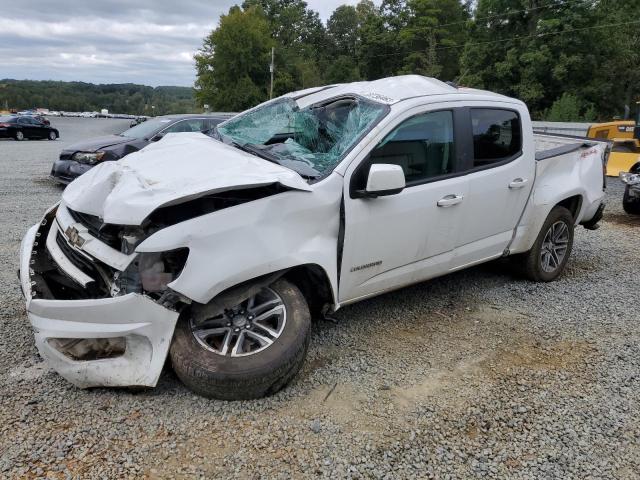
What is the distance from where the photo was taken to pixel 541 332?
4055 millimetres

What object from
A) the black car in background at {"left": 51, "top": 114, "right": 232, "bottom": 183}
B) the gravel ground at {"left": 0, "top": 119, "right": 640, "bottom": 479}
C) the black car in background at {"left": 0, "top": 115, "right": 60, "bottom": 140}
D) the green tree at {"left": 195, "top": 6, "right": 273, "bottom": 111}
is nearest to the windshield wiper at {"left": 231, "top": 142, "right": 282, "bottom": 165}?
A: the gravel ground at {"left": 0, "top": 119, "right": 640, "bottom": 479}

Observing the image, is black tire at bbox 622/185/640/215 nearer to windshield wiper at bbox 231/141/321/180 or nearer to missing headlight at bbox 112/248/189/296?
windshield wiper at bbox 231/141/321/180

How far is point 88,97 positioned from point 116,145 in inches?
4663

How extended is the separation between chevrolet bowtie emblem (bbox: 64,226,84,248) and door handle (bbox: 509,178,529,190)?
330 cm

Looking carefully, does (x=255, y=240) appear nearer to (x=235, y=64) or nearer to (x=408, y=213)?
(x=408, y=213)

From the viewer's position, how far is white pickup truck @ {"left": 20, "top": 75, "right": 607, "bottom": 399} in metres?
2.76

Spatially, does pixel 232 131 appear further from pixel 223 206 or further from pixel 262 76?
pixel 262 76

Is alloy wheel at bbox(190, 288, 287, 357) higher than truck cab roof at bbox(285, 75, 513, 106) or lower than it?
lower

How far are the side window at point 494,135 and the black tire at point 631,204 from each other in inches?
218

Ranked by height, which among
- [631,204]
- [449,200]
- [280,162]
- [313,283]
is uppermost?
[280,162]

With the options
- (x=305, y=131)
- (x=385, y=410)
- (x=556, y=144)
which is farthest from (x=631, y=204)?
(x=385, y=410)

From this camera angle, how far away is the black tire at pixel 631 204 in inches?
342

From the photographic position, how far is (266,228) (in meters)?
2.92

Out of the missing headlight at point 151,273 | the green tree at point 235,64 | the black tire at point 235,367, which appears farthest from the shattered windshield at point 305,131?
the green tree at point 235,64
